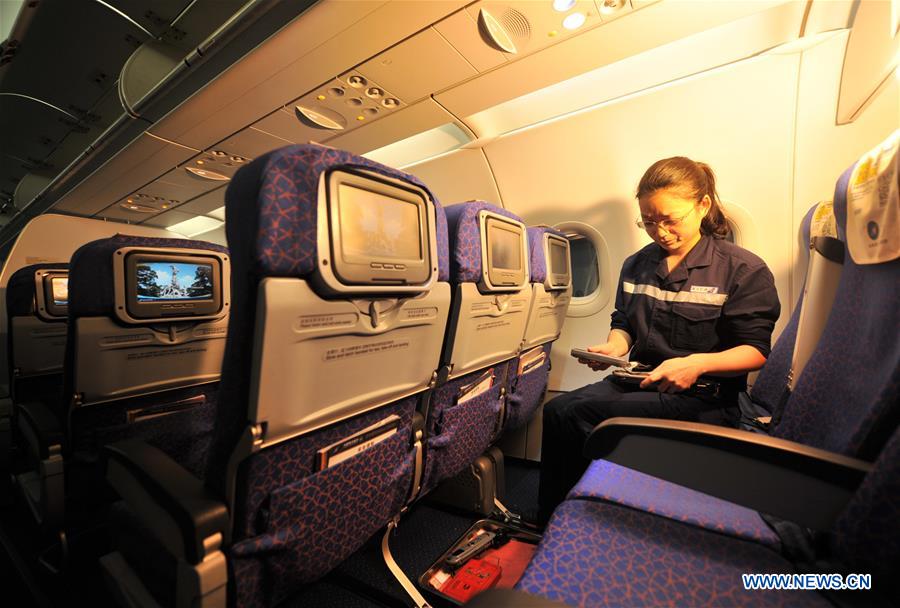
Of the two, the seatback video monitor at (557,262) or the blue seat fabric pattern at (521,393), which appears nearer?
the blue seat fabric pattern at (521,393)

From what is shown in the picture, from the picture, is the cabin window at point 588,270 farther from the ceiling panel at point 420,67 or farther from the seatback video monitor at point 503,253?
the ceiling panel at point 420,67

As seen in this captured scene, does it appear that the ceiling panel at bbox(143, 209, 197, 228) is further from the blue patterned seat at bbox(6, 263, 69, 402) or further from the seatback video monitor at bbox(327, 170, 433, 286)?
the seatback video monitor at bbox(327, 170, 433, 286)

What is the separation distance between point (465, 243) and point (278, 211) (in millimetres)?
928

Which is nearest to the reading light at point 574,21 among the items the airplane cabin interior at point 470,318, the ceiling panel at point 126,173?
the airplane cabin interior at point 470,318

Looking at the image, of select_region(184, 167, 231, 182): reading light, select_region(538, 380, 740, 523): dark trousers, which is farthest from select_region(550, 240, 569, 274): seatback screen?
select_region(184, 167, 231, 182): reading light

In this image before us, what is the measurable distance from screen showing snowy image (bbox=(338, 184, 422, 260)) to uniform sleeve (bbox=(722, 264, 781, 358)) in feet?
5.50

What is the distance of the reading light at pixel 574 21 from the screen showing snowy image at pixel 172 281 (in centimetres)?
256

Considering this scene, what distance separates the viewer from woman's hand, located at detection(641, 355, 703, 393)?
5.43ft

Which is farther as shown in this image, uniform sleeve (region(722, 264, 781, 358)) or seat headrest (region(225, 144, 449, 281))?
uniform sleeve (region(722, 264, 781, 358))

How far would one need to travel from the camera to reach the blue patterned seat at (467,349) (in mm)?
1696

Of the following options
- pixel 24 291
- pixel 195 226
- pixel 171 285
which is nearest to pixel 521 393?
pixel 171 285

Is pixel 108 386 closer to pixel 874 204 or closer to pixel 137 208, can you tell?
pixel 874 204

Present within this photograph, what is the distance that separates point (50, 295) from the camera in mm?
3125

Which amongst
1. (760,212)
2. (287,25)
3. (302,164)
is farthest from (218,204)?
(760,212)
